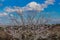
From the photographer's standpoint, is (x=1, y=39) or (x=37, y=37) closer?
(x=37, y=37)

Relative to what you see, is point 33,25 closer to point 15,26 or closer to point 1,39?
point 15,26

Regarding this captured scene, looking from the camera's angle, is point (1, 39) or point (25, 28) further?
point (1, 39)

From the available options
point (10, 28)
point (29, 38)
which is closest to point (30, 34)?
point (29, 38)

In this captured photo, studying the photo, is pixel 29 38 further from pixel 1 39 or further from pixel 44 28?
pixel 1 39

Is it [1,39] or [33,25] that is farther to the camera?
[1,39]

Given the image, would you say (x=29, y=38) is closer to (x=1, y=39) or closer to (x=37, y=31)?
(x=37, y=31)

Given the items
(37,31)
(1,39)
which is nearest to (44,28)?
(37,31)

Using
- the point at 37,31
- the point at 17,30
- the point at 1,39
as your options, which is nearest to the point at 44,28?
the point at 37,31
